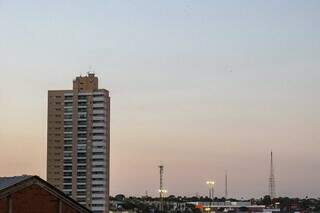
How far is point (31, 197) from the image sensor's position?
45156 mm

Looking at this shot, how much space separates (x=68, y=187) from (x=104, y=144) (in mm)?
12366

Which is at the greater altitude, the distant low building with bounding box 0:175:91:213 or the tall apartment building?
the tall apartment building

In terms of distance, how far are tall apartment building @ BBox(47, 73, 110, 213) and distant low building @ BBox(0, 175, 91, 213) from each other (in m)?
118

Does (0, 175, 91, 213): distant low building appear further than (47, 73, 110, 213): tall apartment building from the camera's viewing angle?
No

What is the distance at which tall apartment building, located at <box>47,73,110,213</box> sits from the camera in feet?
551

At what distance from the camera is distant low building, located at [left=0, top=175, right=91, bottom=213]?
43.8m

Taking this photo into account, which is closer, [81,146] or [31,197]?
[31,197]

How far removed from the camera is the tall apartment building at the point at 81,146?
551 feet

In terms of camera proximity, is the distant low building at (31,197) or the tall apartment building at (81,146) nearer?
the distant low building at (31,197)

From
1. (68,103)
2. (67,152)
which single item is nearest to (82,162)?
(67,152)

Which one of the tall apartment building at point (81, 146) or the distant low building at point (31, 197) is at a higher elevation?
the tall apartment building at point (81, 146)

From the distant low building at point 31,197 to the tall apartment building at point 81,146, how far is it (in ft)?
386

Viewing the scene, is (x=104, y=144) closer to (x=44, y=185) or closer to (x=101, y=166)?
(x=101, y=166)

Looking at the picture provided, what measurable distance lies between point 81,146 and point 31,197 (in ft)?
415
